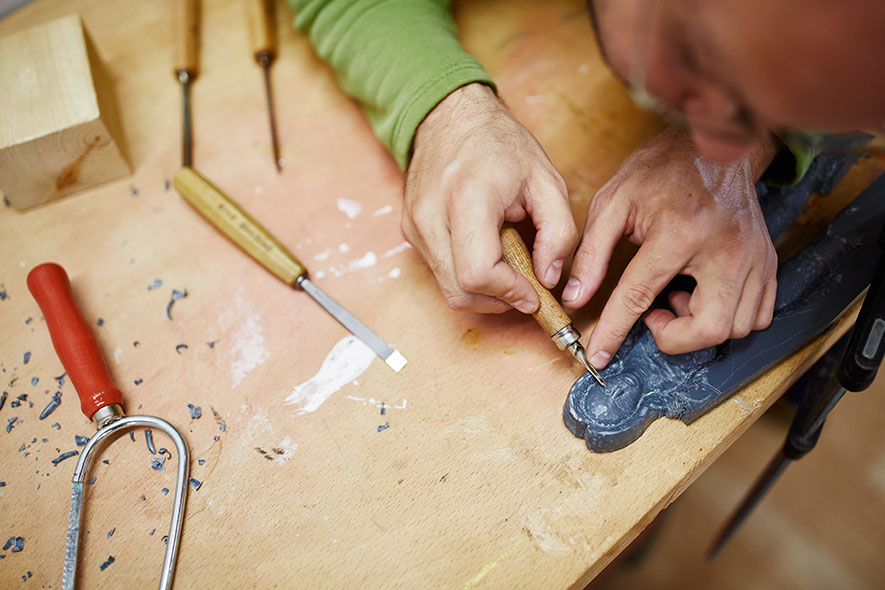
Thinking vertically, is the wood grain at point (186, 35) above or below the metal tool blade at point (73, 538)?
above

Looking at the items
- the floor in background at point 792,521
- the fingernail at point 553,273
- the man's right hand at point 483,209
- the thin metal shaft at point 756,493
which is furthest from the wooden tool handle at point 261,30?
the floor in background at point 792,521

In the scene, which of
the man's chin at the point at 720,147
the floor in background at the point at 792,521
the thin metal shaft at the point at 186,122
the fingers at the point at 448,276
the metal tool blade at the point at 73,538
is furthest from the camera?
the floor in background at the point at 792,521

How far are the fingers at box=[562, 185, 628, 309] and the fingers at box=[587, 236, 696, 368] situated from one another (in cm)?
4

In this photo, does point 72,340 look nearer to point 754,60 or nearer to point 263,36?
point 263,36

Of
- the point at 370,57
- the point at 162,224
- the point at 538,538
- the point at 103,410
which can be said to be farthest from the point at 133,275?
the point at 538,538

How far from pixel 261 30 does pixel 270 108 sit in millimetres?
170

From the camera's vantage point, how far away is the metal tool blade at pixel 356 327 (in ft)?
2.52

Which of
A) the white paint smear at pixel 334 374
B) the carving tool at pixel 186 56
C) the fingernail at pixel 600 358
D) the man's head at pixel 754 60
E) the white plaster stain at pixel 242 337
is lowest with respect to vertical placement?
the white paint smear at pixel 334 374

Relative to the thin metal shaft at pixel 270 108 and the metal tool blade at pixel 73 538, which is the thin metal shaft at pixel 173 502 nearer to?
the metal tool blade at pixel 73 538

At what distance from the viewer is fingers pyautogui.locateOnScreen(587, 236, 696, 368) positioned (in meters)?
0.68

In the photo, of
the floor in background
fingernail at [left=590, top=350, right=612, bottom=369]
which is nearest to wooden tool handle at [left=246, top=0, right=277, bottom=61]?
fingernail at [left=590, top=350, right=612, bottom=369]

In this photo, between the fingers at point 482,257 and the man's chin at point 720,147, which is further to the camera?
the fingers at point 482,257

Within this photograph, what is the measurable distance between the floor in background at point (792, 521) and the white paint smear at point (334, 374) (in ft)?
3.32

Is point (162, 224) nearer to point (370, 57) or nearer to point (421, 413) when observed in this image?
point (370, 57)
